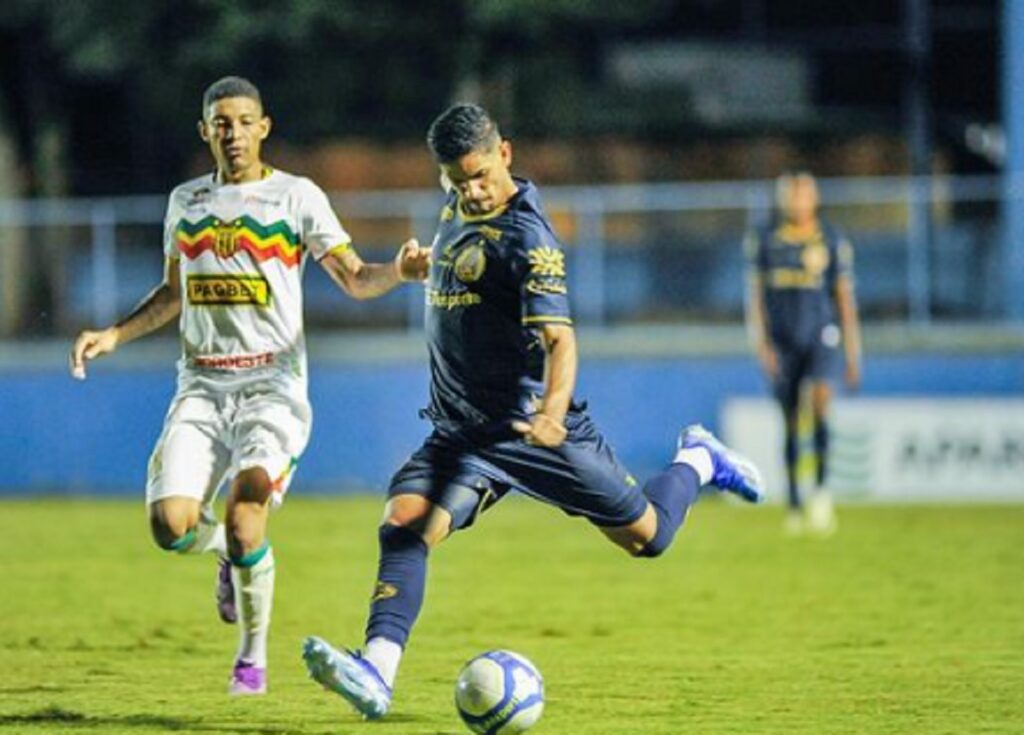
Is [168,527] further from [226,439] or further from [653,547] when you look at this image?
[653,547]

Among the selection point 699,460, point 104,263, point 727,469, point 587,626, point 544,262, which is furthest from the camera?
point 104,263

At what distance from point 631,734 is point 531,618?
14.0 feet

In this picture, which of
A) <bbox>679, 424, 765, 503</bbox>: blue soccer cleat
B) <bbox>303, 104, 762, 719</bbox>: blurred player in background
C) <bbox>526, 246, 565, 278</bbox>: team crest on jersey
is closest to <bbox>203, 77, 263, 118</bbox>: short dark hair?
<bbox>303, 104, 762, 719</bbox>: blurred player in background

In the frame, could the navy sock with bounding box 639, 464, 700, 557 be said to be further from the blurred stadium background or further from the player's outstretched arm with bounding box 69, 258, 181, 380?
the blurred stadium background

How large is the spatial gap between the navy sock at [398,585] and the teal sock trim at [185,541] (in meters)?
1.29

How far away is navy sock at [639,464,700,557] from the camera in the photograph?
1013 cm

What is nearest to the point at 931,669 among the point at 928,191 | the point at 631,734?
the point at 631,734

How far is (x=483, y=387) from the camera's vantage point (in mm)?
9477

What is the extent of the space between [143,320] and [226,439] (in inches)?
24.9

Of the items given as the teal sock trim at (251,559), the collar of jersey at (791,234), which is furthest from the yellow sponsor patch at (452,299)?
the collar of jersey at (791,234)

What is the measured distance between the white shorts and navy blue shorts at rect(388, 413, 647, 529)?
2.82ft

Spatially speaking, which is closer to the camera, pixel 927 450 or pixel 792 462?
pixel 792 462

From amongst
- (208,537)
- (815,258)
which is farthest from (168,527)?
(815,258)

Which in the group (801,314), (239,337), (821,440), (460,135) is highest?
(460,135)
